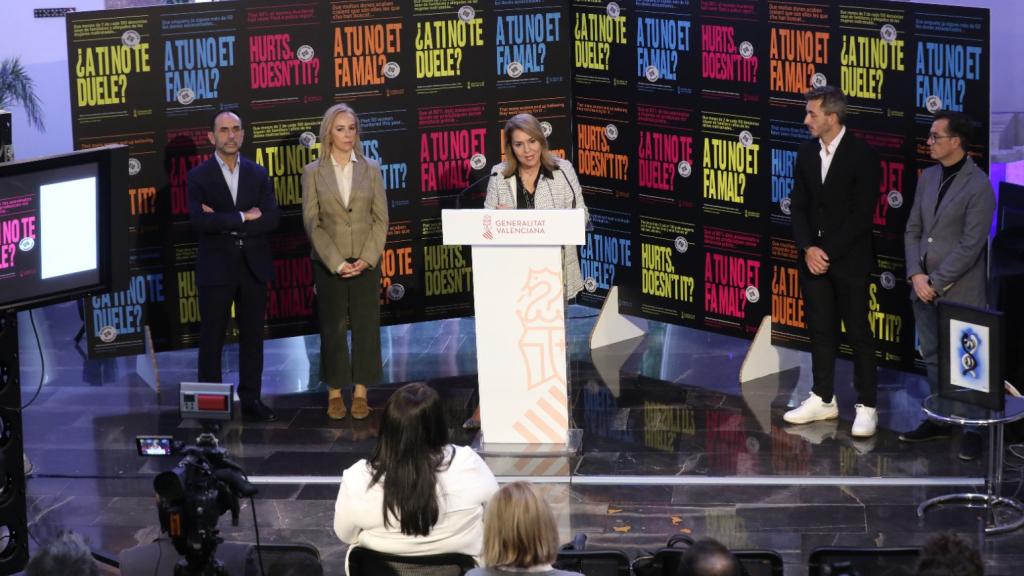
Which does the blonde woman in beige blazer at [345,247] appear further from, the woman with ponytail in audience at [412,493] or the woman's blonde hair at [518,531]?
the woman's blonde hair at [518,531]

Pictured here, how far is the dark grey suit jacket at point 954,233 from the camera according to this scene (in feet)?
23.5

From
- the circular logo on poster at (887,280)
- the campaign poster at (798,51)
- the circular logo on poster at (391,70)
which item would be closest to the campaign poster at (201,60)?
the circular logo on poster at (391,70)

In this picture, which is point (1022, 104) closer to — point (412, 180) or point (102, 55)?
point (412, 180)

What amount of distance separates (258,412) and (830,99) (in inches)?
145

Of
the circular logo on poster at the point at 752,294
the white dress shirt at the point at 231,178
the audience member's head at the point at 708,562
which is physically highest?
the white dress shirt at the point at 231,178

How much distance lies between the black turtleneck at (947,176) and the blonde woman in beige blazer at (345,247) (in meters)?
3.04

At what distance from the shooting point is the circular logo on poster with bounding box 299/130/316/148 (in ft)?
29.3

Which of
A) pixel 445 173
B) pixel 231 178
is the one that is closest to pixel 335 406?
pixel 231 178

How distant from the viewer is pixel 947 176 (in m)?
7.25

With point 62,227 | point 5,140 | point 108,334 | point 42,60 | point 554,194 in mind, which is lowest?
point 108,334

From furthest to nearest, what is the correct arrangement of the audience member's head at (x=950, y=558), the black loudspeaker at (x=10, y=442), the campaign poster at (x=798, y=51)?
the campaign poster at (x=798, y=51) → the black loudspeaker at (x=10, y=442) → the audience member's head at (x=950, y=558)

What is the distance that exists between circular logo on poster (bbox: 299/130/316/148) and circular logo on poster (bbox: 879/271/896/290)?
3.54m

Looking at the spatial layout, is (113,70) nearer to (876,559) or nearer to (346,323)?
(346,323)

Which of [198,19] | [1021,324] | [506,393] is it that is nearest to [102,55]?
[198,19]
